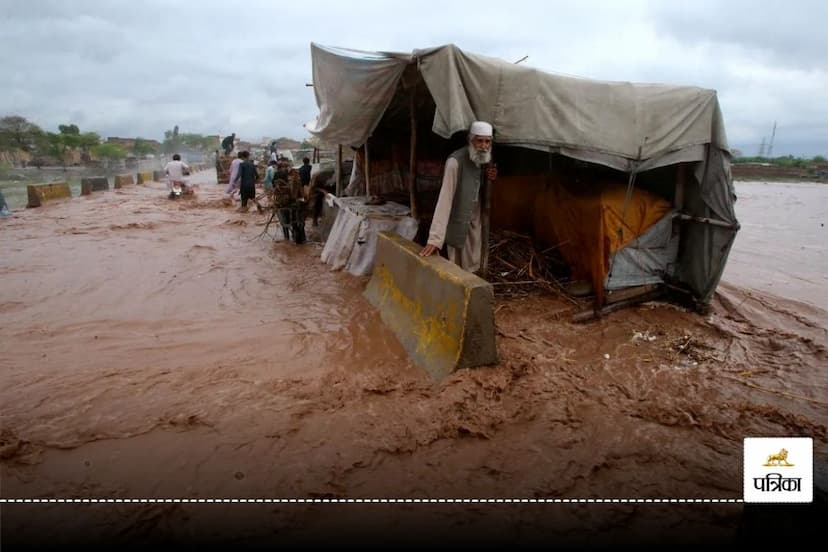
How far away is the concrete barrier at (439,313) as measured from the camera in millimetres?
3443

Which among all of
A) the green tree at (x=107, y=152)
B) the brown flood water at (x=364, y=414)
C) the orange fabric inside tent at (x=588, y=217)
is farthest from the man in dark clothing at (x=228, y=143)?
the green tree at (x=107, y=152)

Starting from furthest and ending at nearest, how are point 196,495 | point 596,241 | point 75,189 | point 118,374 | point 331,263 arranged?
point 75,189
point 331,263
point 596,241
point 118,374
point 196,495

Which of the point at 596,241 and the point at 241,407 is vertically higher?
the point at 596,241

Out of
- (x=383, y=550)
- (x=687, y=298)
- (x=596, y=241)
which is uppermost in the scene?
(x=596, y=241)

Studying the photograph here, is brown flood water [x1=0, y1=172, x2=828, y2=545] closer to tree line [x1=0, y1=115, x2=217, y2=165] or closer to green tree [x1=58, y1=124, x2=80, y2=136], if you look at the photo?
tree line [x1=0, y1=115, x2=217, y2=165]

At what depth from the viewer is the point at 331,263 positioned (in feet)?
23.8

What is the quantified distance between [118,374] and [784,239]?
1522cm

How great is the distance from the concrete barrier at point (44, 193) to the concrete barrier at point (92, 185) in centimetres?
186

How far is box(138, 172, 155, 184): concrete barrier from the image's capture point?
23056mm

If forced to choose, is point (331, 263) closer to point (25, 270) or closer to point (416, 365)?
point (416, 365)

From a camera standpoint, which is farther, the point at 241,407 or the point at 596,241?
the point at 596,241

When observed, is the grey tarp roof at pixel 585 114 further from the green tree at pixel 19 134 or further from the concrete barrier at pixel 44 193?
the green tree at pixel 19 134

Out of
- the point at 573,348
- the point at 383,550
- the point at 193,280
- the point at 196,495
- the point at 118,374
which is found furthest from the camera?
the point at 193,280

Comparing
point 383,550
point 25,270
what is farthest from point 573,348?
point 25,270
